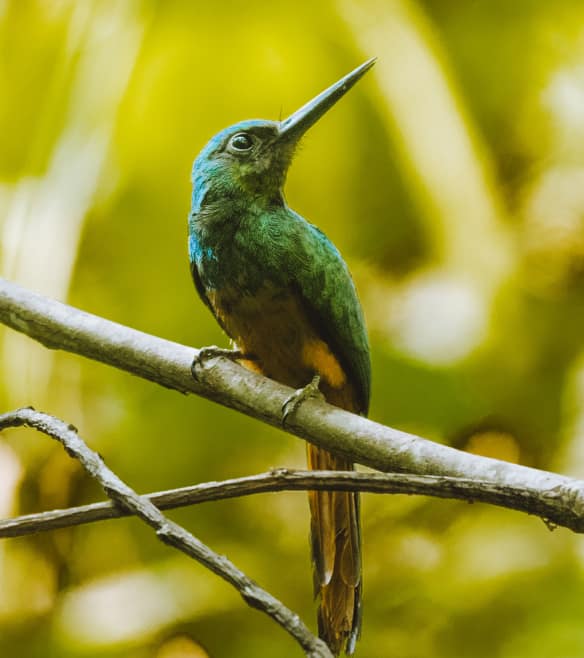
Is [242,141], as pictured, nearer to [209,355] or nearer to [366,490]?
[209,355]

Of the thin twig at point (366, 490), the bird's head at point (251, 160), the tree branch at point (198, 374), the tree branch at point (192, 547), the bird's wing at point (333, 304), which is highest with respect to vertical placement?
the bird's head at point (251, 160)

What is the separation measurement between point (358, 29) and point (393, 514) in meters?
1.15

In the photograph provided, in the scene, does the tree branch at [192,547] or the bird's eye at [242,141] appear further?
the bird's eye at [242,141]

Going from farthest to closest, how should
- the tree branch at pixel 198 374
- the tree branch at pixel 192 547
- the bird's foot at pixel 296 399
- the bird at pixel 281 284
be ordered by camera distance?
the bird at pixel 281 284 → the bird's foot at pixel 296 399 → the tree branch at pixel 198 374 → the tree branch at pixel 192 547

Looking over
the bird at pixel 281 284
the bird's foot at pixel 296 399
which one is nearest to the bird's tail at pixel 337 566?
the bird at pixel 281 284

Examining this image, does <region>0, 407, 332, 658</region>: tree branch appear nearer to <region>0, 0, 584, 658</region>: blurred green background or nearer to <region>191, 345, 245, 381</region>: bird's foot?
<region>191, 345, 245, 381</region>: bird's foot

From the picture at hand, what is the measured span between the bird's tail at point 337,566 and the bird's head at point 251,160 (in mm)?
579

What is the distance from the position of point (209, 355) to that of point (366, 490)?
529 millimetres

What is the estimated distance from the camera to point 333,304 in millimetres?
1498

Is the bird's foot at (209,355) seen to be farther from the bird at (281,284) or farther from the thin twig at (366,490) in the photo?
the thin twig at (366,490)

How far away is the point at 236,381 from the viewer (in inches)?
51.6

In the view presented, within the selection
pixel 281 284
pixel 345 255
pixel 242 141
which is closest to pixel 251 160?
pixel 242 141

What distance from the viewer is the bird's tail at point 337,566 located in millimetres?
1231

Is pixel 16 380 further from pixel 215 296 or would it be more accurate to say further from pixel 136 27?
pixel 136 27
